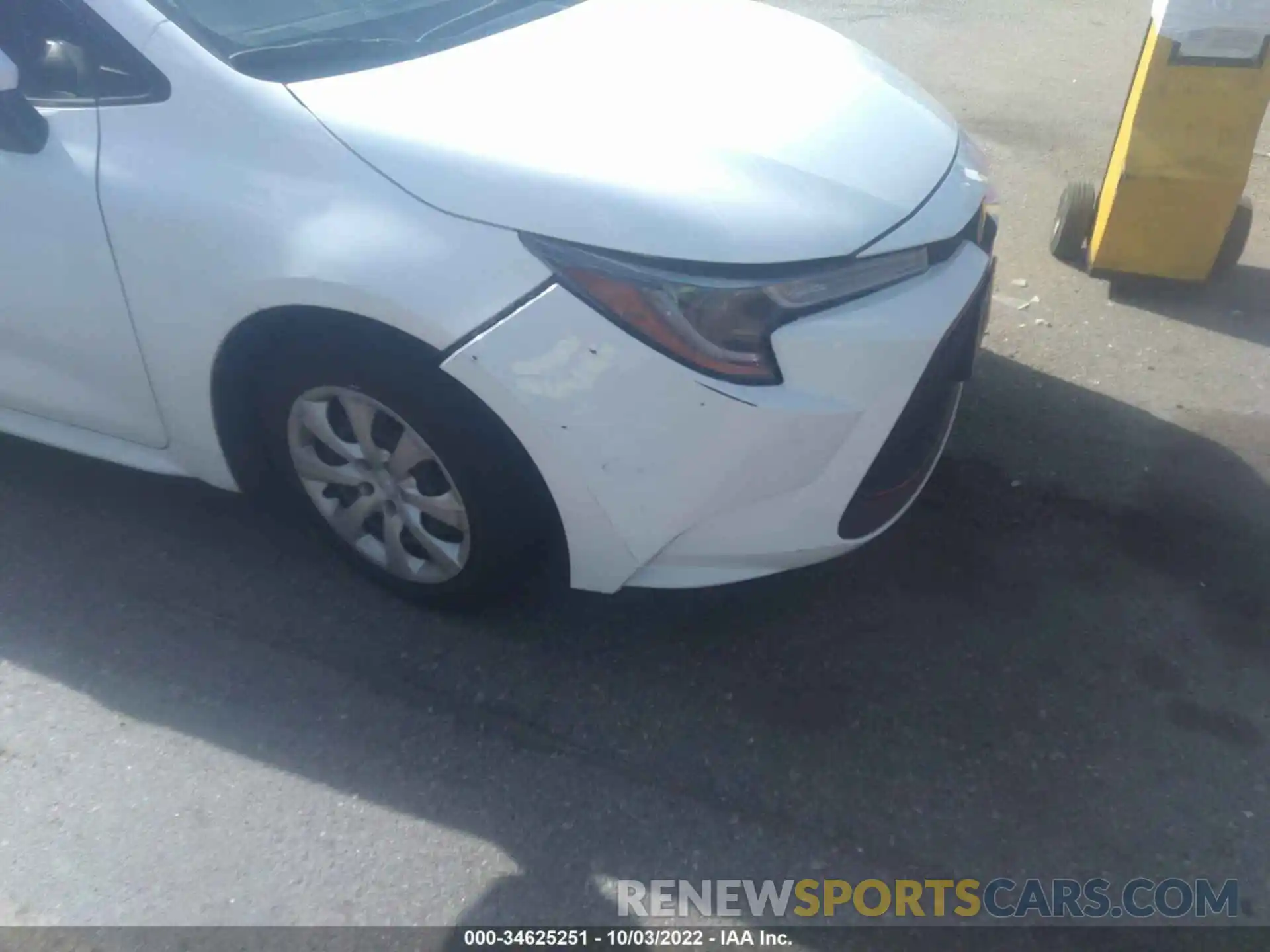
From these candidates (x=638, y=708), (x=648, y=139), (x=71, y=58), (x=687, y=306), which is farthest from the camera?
(x=638, y=708)

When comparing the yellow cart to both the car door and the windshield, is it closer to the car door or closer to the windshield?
→ the windshield

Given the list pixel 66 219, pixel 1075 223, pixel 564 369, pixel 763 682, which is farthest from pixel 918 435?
pixel 1075 223

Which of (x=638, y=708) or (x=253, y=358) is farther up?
(x=253, y=358)

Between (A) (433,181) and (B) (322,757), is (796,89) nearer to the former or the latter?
(A) (433,181)

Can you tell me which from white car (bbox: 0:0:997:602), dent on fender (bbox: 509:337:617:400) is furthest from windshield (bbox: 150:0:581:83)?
dent on fender (bbox: 509:337:617:400)

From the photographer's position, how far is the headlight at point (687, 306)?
212 centimetres

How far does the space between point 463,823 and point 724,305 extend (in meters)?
1.20

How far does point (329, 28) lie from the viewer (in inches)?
103

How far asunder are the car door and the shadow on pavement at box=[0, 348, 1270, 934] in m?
0.58

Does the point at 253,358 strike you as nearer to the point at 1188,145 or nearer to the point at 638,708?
the point at 638,708

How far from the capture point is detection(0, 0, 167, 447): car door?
96.3 inches

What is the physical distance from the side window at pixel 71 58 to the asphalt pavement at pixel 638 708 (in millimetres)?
1207

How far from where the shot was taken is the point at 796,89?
8.66 ft

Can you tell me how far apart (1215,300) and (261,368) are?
11.9 ft
